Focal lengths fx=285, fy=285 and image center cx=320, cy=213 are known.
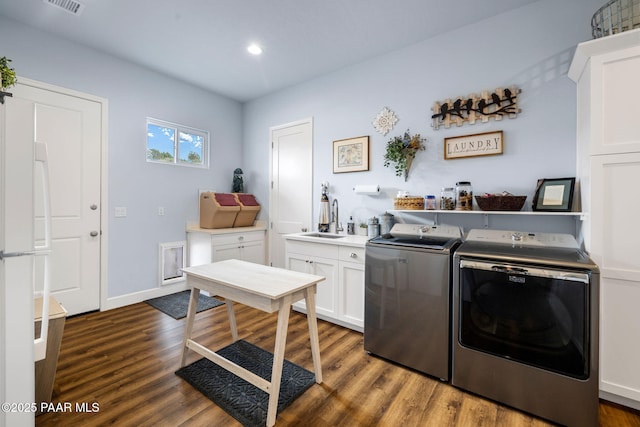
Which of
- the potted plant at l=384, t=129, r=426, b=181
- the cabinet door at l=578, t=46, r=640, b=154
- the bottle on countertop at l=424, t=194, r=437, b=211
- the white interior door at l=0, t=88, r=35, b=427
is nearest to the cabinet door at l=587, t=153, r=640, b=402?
the cabinet door at l=578, t=46, r=640, b=154

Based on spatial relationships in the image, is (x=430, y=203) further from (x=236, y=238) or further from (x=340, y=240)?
(x=236, y=238)

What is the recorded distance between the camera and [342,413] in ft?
5.63

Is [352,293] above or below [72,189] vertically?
below

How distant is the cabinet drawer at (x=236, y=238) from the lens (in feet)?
12.1

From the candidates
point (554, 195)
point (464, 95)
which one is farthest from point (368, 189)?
point (554, 195)

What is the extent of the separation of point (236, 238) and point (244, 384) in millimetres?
2235

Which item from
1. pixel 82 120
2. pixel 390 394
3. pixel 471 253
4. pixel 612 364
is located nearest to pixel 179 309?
pixel 82 120

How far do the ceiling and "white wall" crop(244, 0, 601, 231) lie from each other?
19cm

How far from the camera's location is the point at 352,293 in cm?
277

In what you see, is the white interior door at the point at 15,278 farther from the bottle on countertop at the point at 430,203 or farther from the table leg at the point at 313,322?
the bottle on countertop at the point at 430,203

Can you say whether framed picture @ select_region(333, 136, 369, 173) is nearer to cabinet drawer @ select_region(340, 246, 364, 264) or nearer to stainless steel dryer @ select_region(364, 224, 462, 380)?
cabinet drawer @ select_region(340, 246, 364, 264)

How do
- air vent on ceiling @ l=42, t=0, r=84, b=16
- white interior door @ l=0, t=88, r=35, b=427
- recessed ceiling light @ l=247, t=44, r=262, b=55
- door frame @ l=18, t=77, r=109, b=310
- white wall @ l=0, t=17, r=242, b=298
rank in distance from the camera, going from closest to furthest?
1. white interior door @ l=0, t=88, r=35, b=427
2. air vent on ceiling @ l=42, t=0, r=84, b=16
3. white wall @ l=0, t=17, r=242, b=298
4. recessed ceiling light @ l=247, t=44, r=262, b=55
5. door frame @ l=18, t=77, r=109, b=310

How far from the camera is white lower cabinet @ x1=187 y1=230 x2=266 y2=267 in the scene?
144 inches

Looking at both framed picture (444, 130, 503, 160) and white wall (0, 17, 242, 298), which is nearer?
framed picture (444, 130, 503, 160)
